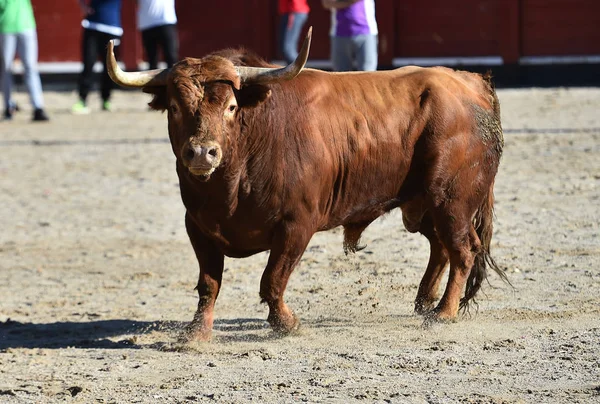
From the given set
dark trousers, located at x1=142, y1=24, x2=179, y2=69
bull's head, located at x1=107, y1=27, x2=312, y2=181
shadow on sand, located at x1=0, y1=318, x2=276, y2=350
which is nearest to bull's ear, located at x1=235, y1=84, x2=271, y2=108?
bull's head, located at x1=107, y1=27, x2=312, y2=181

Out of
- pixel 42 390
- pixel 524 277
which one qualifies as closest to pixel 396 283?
pixel 524 277

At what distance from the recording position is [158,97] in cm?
519

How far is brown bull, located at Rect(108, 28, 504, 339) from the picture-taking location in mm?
4992

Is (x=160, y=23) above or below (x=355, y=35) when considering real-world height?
below

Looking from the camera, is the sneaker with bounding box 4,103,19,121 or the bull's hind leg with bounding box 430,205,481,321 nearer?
the bull's hind leg with bounding box 430,205,481,321

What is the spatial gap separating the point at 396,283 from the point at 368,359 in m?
1.53

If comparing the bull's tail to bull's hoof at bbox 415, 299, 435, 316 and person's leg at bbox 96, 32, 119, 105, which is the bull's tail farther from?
person's leg at bbox 96, 32, 119, 105

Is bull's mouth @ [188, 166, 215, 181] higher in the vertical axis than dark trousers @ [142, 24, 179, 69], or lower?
higher

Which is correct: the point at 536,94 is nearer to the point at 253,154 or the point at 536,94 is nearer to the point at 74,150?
the point at 74,150

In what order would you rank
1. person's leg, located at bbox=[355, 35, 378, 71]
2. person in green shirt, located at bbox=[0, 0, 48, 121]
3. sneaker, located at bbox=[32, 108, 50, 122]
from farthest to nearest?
sneaker, located at bbox=[32, 108, 50, 122], person in green shirt, located at bbox=[0, 0, 48, 121], person's leg, located at bbox=[355, 35, 378, 71]

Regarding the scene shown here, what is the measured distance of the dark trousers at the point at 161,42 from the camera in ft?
41.8

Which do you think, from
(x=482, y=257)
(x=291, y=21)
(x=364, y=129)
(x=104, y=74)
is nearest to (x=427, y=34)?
(x=291, y=21)

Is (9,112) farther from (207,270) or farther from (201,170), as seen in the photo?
(201,170)

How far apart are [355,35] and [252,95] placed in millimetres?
4150
